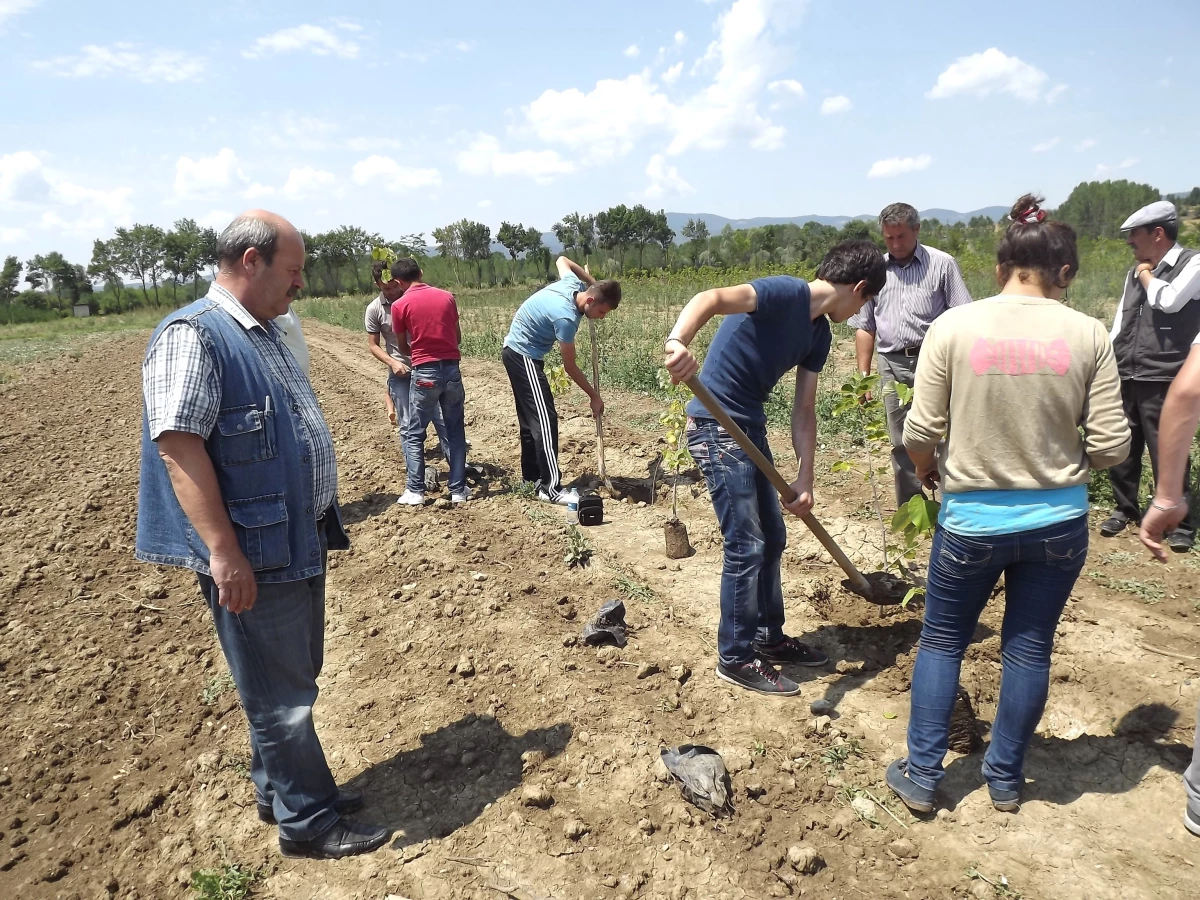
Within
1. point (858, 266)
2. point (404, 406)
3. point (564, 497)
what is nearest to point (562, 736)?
point (858, 266)

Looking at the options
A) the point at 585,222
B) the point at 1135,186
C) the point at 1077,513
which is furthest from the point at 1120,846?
the point at 1135,186

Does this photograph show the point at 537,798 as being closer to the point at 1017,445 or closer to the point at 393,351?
the point at 1017,445

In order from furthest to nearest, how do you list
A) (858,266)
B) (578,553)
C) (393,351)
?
(393,351) → (578,553) → (858,266)

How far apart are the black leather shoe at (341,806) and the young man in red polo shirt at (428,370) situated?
304 centimetres

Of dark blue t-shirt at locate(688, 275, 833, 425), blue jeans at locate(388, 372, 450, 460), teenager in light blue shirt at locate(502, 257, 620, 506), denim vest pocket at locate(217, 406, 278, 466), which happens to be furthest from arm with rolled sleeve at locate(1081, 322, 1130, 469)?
blue jeans at locate(388, 372, 450, 460)

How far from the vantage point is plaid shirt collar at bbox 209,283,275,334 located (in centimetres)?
206

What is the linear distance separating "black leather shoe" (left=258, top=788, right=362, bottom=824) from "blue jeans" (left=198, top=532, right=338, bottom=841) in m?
0.13

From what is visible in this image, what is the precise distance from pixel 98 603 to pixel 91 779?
5.55ft

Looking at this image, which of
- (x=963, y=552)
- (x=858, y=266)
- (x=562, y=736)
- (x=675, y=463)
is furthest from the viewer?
(x=675, y=463)

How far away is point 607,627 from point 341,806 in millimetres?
1385

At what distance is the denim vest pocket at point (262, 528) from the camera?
2.03 meters

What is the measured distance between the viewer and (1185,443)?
200 centimetres

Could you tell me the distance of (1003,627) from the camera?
2.23 metres

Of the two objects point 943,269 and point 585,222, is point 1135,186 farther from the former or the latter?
point 943,269
